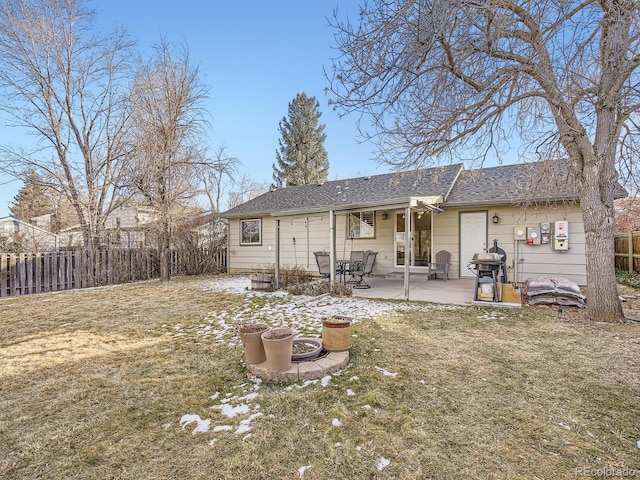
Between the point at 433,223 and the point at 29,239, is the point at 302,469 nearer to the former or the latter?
the point at 433,223

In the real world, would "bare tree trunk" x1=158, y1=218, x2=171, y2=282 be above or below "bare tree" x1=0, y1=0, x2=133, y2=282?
below

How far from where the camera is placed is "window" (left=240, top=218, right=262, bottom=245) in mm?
12383

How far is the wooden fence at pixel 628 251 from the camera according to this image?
31.7ft

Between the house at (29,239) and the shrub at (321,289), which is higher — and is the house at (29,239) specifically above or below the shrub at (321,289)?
above

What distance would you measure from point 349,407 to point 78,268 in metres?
9.82

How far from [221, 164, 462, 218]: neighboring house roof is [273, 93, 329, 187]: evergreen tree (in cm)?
1051

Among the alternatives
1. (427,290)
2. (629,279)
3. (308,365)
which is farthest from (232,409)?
(629,279)

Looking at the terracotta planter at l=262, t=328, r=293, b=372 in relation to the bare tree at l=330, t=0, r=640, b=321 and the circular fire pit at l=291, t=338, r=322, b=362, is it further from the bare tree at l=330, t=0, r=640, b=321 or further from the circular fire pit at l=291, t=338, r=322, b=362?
the bare tree at l=330, t=0, r=640, b=321

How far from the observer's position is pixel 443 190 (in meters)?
9.02

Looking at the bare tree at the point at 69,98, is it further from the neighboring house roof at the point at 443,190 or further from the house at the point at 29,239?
the neighboring house roof at the point at 443,190

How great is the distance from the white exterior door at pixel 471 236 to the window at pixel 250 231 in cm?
732

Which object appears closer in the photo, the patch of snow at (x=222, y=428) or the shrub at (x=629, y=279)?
the patch of snow at (x=222, y=428)

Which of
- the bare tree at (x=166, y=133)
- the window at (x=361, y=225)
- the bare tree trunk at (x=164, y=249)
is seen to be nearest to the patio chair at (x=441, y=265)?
the window at (x=361, y=225)

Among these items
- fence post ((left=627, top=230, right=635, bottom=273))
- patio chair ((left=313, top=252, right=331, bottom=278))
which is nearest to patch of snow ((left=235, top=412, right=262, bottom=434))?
patio chair ((left=313, top=252, right=331, bottom=278))
